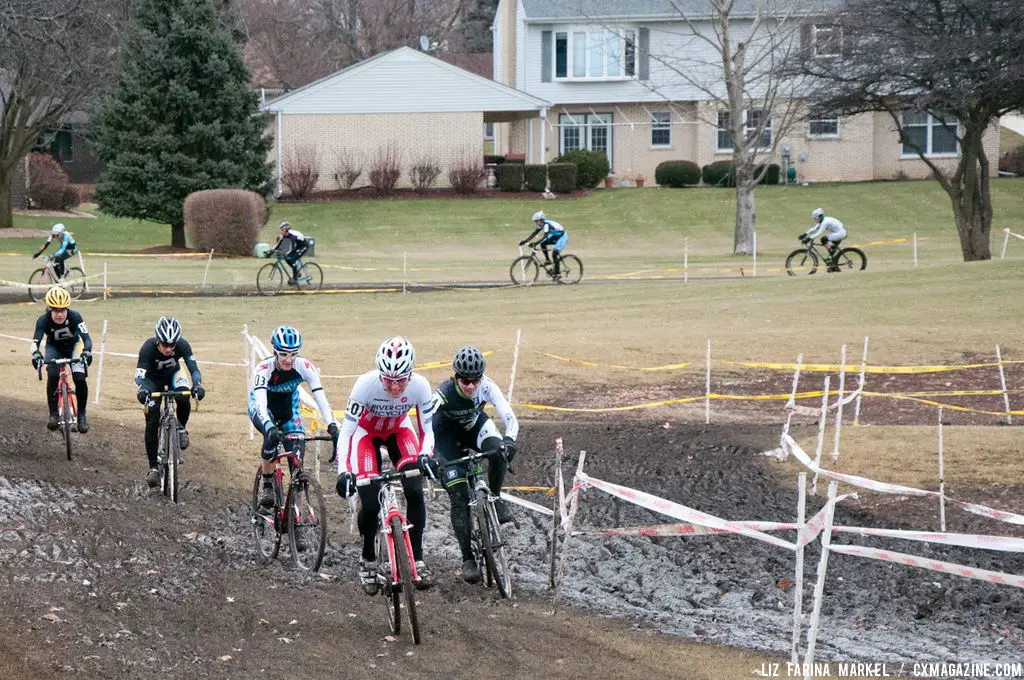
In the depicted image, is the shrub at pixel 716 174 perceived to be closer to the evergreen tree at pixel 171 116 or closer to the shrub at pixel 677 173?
the shrub at pixel 677 173

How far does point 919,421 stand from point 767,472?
13.3 feet

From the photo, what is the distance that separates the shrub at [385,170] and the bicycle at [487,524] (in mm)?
53862

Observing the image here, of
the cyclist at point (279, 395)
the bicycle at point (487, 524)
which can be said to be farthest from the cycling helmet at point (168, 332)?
the bicycle at point (487, 524)

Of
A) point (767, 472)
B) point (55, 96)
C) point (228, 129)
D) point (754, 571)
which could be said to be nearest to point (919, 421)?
point (767, 472)

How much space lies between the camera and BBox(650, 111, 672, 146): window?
6506cm

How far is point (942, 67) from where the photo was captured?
3178 centimetres

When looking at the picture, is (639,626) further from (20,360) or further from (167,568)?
(20,360)

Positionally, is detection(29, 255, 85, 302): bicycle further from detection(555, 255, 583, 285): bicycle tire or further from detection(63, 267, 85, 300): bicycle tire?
detection(555, 255, 583, 285): bicycle tire

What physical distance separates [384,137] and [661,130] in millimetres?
13364

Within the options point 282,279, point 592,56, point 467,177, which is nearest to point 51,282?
point 282,279

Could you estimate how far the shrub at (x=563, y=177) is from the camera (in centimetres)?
6191

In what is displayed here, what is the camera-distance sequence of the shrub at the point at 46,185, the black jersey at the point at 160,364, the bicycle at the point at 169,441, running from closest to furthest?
the bicycle at the point at 169,441 → the black jersey at the point at 160,364 → the shrub at the point at 46,185

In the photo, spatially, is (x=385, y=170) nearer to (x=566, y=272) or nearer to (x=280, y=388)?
(x=566, y=272)

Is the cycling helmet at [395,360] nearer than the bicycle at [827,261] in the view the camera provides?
Yes
